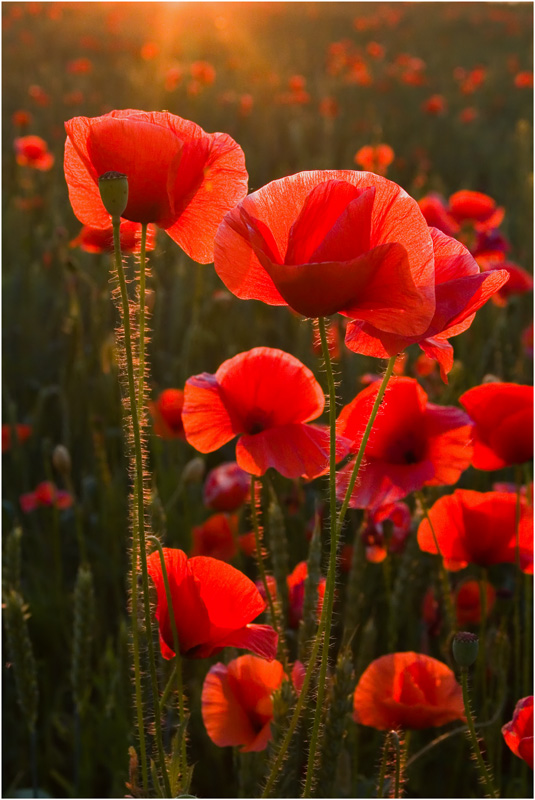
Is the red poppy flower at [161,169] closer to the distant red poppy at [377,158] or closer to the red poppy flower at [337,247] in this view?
the red poppy flower at [337,247]

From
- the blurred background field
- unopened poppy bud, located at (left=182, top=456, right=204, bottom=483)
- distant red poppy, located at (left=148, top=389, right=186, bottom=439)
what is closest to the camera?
the blurred background field

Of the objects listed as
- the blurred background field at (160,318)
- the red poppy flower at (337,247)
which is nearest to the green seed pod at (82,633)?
the blurred background field at (160,318)

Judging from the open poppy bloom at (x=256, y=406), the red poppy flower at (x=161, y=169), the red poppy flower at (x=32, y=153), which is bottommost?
the open poppy bloom at (x=256, y=406)

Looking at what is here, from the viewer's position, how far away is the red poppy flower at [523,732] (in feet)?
3.18

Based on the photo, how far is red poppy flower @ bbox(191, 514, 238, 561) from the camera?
1692 mm

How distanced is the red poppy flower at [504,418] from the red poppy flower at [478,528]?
0.07m

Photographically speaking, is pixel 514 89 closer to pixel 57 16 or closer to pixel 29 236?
pixel 57 16

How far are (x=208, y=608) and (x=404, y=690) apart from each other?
39cm

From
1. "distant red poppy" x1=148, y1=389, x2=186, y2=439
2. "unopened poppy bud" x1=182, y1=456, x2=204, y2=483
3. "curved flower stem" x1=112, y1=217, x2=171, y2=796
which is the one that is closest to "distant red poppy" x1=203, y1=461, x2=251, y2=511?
"unopened poppy bud" x1=182, y1=456, x2=204, y2=483

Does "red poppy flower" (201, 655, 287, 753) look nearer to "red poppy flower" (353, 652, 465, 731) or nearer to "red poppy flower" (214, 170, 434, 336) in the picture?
"red poppy flower" (353, 652, 465, 731)

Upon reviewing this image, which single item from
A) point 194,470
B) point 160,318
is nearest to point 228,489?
point 194,470

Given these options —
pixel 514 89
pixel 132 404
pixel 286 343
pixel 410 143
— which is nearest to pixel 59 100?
pixel 410 143

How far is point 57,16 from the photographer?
8.09 m

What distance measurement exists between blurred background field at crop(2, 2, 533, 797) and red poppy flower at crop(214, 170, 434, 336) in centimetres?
22
